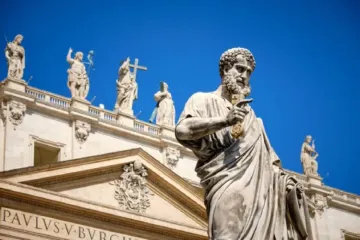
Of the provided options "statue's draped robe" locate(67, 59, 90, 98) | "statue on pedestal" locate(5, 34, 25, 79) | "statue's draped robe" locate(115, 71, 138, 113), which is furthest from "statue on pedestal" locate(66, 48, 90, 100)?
"statue on pedestal" locate(5, 34, 25, 79)

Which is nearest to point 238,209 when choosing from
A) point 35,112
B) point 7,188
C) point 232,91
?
point 232,91

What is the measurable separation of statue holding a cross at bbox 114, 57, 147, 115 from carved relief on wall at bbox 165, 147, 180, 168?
72.7 inches

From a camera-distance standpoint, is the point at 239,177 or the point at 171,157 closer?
the point at 239,177

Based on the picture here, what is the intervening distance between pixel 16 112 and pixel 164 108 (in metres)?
5.68

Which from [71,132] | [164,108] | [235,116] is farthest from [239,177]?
[164,108]

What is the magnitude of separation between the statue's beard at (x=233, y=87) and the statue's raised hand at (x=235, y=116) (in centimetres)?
48

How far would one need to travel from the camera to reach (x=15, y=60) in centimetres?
2470

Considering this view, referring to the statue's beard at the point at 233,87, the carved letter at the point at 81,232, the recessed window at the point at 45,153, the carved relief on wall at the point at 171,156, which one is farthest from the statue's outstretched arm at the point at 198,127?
the carved relief on wall at the point at 171,156

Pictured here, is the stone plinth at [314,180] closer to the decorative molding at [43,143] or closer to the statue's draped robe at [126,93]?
the statue's draped robe at [126,93]

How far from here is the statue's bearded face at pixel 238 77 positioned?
493 cm

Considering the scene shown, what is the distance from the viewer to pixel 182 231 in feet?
Answer: 80.5

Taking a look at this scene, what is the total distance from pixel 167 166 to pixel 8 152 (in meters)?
5.51

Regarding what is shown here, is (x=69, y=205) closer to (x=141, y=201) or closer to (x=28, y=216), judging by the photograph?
(x=28, y=216)

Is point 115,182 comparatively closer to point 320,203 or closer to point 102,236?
point 102,236
